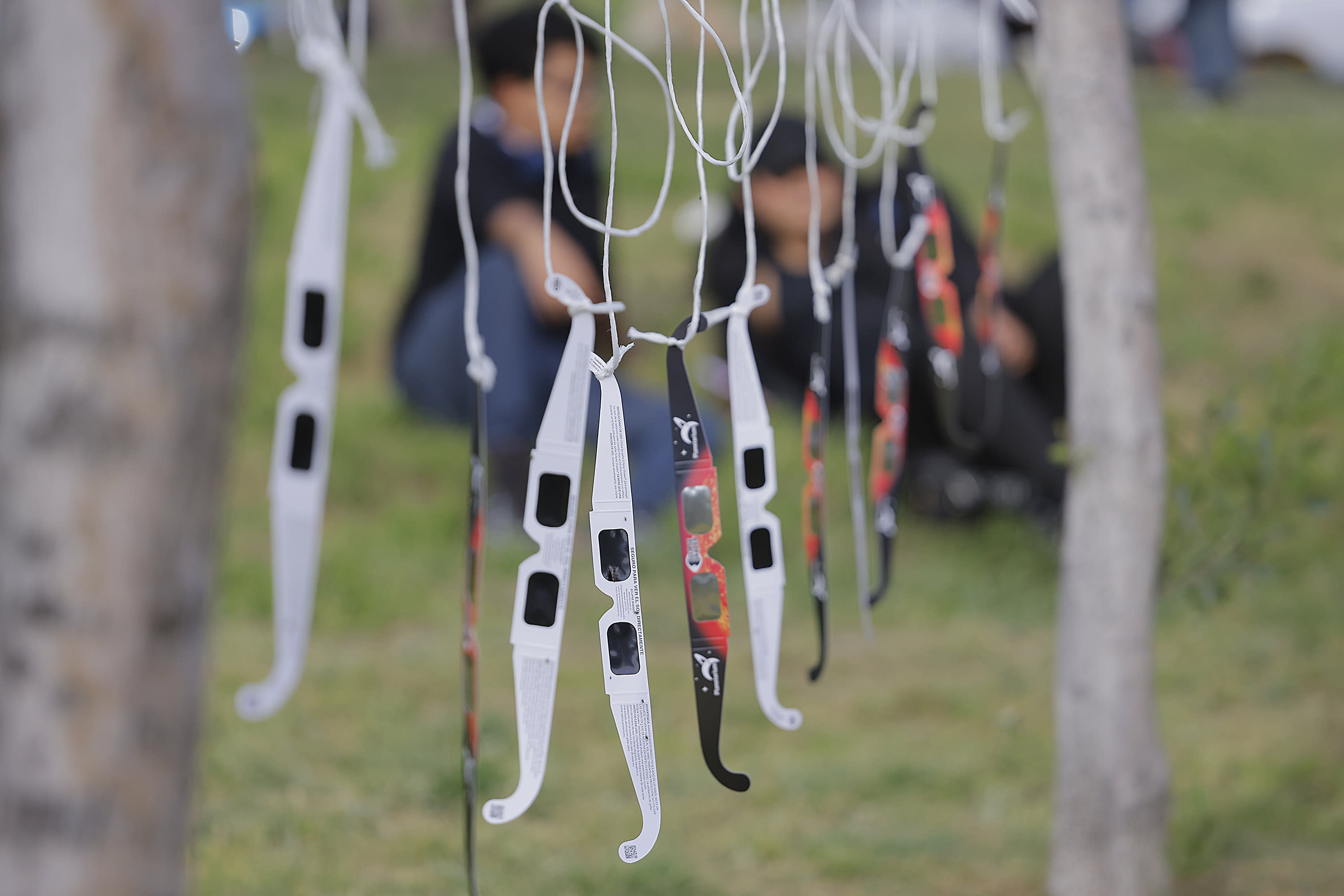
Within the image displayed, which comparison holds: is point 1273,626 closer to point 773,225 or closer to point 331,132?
point 773,225

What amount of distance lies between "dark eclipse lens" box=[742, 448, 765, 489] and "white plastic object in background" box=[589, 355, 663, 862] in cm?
21

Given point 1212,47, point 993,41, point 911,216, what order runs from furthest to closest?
1. point 1212,47
2. point 993,41
3. point 911,216

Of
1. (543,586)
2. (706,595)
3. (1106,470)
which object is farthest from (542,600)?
(1106,470)

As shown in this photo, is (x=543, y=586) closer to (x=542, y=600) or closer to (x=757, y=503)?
(x=542, y=600)

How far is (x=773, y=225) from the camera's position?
4.08 meters

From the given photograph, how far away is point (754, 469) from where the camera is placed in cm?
140

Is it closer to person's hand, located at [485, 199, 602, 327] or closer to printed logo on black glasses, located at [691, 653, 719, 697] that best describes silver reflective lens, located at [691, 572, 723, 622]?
printed logo on black glasses, located at [691, 653, 719, 697]

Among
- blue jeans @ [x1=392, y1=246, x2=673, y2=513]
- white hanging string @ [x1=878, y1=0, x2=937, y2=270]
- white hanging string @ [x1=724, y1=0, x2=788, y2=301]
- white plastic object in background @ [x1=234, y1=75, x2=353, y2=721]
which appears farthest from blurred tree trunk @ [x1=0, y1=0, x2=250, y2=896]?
blue jeans @ [x1=392, y1=246, x2=673, y2=513]

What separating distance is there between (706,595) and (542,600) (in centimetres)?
16

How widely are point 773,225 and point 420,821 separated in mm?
2386

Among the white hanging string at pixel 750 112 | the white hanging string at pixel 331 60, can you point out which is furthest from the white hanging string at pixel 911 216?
the white hanging string at pixel 331 60

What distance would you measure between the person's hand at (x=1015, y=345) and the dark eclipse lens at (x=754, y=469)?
103 inches

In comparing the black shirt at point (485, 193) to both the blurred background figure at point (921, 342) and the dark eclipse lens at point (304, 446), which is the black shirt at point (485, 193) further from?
the dark eclipse lens at point (304, 446)

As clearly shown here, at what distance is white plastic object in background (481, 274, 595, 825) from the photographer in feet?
4.08
